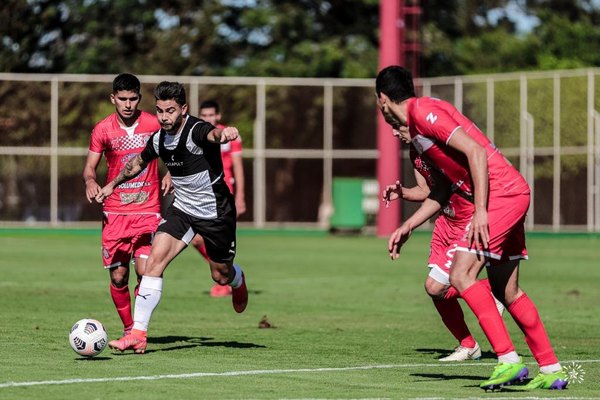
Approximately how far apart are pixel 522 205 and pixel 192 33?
41686 millimetres

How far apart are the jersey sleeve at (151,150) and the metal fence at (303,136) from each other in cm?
2512

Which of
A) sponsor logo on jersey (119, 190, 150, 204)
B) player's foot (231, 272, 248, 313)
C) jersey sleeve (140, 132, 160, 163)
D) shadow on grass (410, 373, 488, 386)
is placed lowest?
shadow on grass (410, 373, 488, 386)

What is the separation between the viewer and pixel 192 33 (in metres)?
49.9

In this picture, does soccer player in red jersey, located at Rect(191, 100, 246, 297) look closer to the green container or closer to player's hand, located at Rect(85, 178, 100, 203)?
player's hand, located at Rect(85, 178, 100, 203)

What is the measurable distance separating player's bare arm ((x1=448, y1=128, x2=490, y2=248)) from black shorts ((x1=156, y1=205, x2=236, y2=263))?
120 inches

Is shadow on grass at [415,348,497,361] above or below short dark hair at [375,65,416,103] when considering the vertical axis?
below

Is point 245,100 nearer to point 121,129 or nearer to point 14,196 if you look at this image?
point 14,196

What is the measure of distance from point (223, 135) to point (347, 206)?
26.3 meters

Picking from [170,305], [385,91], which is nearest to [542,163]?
[170,305]

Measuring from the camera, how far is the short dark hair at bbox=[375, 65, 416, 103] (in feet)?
29.3

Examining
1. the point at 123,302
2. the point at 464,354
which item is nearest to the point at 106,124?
the point at 123,302

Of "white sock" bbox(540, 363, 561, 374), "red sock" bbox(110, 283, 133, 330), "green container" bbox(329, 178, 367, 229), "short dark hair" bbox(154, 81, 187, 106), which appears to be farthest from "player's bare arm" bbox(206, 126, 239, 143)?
"green container" bbox(329, 178, 367, 229)

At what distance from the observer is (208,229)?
36.7ft

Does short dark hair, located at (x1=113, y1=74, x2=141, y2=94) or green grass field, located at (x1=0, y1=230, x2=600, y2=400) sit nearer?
green grass field, located at (x1=0, y1=230, x2=600, y2=400)
